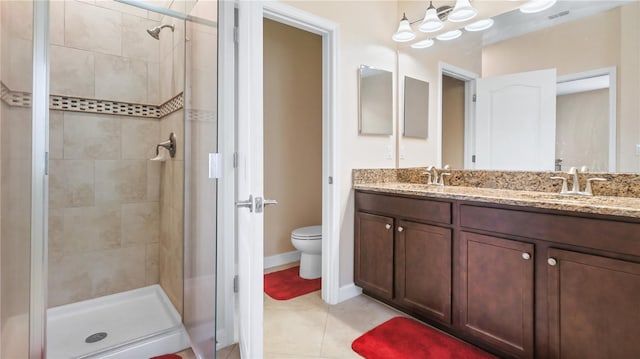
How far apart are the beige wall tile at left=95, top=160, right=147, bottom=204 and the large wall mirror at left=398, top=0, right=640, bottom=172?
2438mm

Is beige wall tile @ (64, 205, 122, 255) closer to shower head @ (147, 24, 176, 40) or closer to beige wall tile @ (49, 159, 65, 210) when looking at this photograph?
beige wall tile @ (49, 159, 65, 210)

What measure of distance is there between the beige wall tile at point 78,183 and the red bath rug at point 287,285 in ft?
4.84

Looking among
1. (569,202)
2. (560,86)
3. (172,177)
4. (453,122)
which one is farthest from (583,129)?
(172,177)

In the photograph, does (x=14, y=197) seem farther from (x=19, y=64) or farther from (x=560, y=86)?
(x=560, y=86)

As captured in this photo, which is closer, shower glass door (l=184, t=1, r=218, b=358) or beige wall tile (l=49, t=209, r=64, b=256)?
shower glass door (l=184, t=1, r=218, b=358)

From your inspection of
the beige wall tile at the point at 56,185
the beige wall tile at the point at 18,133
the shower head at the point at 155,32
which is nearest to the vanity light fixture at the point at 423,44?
the shower head at the point at 155,32

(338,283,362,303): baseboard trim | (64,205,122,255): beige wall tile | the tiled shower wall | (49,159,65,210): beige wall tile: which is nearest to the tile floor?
(338,283,362,303): baseboard trim

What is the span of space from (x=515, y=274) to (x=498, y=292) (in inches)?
5.3

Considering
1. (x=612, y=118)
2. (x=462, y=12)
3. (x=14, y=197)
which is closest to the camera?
(x=14, y=197)

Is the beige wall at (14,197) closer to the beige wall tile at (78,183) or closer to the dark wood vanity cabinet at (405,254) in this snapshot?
the beige wall tile at (78,183)

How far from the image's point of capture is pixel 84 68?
213 cm

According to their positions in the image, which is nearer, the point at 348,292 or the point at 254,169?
the point at 254,169

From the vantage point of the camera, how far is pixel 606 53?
167cm

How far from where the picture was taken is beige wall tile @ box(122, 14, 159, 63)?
7.45ft
